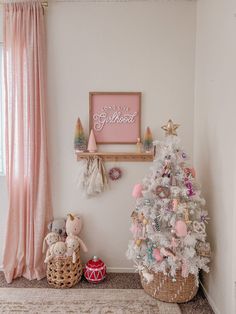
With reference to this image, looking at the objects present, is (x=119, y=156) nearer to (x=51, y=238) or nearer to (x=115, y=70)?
(x=115, y=70)

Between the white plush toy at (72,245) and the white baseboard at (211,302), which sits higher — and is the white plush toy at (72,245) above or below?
above

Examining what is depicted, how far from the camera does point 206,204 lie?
2312mm

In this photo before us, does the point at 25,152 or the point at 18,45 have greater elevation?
the point at 18,45

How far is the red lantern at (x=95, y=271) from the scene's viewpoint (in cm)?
245

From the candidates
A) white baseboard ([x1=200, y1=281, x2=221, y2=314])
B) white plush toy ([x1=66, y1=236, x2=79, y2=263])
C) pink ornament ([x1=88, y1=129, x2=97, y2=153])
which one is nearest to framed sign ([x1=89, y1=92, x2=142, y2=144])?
pink ornament ([x1=88, y1=129, x2=97, y2=153])

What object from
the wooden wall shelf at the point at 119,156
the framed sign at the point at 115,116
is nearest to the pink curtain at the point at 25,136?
the wooden wall shelf at the point at 119,156

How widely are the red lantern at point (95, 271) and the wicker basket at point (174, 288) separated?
0.52 meters

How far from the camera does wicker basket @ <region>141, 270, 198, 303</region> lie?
2123 millimetres

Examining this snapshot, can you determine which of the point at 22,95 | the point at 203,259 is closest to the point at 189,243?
the point at 203,259

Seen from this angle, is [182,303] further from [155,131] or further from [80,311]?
[155,131]

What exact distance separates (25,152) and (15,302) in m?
1.24

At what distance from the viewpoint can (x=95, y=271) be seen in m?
2.45

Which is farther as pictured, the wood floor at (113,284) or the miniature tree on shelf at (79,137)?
the miniature tree on shelf at (79,137)

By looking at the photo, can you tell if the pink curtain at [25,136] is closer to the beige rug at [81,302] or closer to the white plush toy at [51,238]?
the white plush toy at [51,238]
